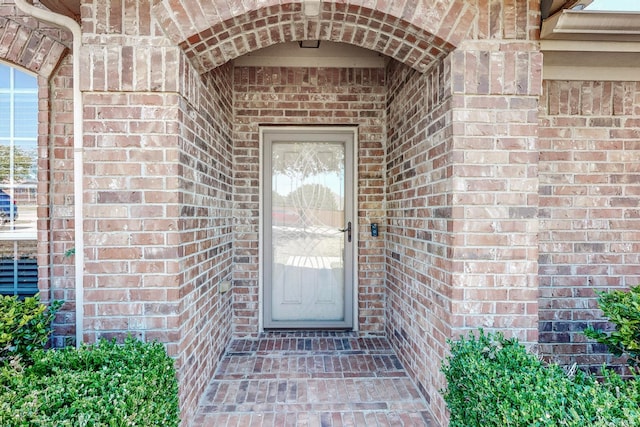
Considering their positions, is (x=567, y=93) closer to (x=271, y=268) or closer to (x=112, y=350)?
(x=271, y=268)

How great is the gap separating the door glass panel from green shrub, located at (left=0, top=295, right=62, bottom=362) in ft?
6.72

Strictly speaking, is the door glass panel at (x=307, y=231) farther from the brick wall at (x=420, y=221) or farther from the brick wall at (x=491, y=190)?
the brick wall at (x=491, y=190)

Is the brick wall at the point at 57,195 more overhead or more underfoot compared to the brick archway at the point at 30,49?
more underfoot

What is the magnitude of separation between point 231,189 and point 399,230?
5.52 ft

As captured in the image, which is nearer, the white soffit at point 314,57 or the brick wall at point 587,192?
the brick wall at point 587,192

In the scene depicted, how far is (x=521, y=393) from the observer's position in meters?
1.46

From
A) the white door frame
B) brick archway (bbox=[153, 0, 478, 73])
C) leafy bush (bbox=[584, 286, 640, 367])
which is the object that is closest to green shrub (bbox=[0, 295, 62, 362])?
brick archway (bbox=[153, 0, 478, 73])

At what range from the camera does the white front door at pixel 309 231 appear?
371cm

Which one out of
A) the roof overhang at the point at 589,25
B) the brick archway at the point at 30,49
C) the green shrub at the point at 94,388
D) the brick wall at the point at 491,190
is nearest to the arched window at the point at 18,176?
the brick archway at the point at 30,49

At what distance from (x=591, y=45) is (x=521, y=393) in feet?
7.06

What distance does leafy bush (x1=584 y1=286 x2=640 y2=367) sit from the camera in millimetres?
1949

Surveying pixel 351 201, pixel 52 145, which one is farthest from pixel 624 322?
pixel 52 145

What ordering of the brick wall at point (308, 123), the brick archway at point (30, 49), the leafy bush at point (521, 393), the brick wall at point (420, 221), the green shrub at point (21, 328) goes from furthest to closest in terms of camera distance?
1. the brick wall at point (308, 123)
2. the brick archway at point (30, 49)
3. the brick wall at point (420, 221)
4. the green shrub at point (21, 328)
5. the leafy bush at point (521, 393)

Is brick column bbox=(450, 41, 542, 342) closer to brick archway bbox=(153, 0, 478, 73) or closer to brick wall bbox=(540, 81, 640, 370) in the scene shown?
brick archway bbox=(153, 0, 478, 73)
